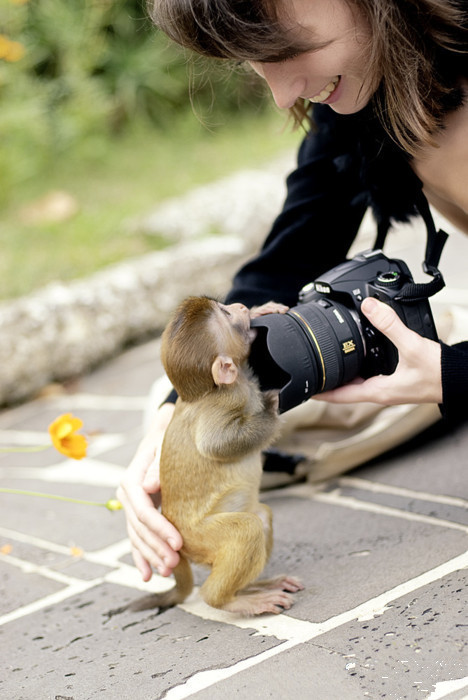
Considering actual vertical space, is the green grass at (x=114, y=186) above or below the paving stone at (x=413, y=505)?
above

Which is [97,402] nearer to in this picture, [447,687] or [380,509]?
[380,509]

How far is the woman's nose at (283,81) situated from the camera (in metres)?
1.78

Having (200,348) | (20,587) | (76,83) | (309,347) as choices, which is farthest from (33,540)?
(76,83)

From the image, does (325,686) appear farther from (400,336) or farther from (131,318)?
(131,318)

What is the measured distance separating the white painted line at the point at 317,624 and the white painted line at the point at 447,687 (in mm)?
297

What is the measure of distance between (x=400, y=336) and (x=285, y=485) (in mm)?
892

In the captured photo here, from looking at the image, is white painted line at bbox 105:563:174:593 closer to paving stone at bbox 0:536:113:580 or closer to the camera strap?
paving stone at bbox 0:536:113:580

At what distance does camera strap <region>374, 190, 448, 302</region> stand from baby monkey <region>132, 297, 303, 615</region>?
14.5 inches

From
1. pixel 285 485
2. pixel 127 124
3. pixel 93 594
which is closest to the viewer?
pixel 93 594

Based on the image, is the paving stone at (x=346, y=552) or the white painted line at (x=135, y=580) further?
the white painted line at (x=135, y=580)

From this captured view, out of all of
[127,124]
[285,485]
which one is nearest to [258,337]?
[285,485]

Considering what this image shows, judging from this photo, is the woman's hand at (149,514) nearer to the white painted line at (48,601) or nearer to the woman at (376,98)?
the woman at (376,98)

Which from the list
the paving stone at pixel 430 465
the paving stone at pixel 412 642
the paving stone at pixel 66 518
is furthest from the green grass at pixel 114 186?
the paving stone at pixel 412 642

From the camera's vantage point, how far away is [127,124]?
7.27 meters
